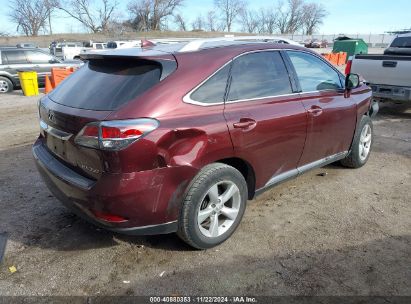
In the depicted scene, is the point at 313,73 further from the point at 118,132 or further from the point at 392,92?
the point at 392,92

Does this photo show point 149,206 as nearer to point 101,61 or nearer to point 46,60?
point 101,61

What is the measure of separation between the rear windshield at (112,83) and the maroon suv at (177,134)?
0.04ft

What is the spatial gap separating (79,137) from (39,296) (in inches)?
47.0

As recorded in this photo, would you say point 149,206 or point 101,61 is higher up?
point 101,61

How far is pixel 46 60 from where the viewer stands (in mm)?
14812

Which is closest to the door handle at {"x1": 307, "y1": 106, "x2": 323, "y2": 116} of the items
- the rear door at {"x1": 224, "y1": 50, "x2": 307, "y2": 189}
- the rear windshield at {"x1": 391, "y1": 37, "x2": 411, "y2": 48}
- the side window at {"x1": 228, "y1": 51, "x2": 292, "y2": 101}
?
the rear door at {"x1": 224, "y1": 50, "x2": 307, "y2": 189}

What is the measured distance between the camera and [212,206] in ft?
10.6

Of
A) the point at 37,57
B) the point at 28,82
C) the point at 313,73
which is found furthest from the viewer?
the point at 37,57

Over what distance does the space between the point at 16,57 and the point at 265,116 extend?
45.0 feet

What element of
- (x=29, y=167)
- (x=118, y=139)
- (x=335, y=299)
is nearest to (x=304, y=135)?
(x=335, y=299)

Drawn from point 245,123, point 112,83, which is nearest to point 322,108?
point 245,123

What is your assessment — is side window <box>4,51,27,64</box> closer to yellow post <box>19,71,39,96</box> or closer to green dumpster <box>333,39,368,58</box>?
yellow post <box>19,71,39,96</box>

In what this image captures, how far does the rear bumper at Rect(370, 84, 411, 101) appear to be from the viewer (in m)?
8.02

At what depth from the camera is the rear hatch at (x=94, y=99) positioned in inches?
111
